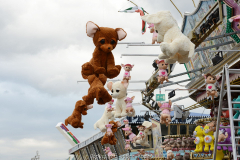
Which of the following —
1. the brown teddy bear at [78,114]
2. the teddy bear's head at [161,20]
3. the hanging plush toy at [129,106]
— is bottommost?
the brown teddy bear at [78,114]

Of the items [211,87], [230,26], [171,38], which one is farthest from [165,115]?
[171,38]

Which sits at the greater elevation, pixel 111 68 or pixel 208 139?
pixel 111 68

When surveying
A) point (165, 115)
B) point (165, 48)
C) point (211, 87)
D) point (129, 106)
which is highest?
point (165, 48)

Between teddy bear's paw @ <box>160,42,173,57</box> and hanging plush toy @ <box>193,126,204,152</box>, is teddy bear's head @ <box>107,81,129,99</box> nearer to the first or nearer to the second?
hanging plush toy @ <box>193,126,204,152</box>

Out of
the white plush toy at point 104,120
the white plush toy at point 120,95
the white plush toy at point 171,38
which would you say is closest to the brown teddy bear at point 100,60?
the white plush toy at point 171,38

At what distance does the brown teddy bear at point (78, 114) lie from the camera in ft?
22.3

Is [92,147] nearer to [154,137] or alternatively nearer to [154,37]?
[154,137]

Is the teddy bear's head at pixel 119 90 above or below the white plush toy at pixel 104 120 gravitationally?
above

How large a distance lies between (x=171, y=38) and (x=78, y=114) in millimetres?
2749

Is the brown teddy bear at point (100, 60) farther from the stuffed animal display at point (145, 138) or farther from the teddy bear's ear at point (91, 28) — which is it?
the stuffed animal display at point (145, 138)

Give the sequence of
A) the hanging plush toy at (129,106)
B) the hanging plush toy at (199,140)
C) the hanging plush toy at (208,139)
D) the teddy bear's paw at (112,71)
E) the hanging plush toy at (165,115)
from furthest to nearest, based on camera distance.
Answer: the hanging plush toy at (129,106), the hanging plush toy at (199,140), the hanging plush toy at (165,115), the hanging plush toy at (208,139), the teddy bear's paw at (112,71)

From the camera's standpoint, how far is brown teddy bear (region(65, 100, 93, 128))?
268 inches

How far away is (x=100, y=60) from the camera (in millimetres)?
6125

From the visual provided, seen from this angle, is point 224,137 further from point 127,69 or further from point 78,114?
point 78,114
